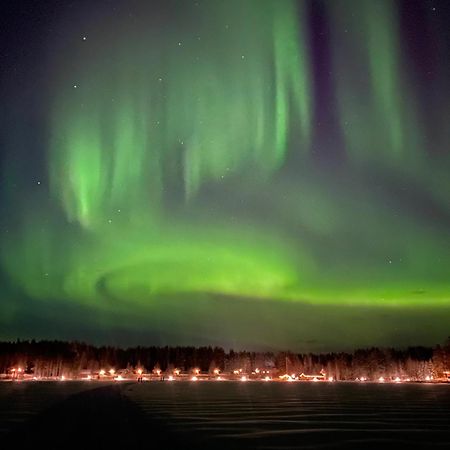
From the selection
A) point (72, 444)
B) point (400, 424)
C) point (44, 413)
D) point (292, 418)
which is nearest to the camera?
point (72, 444)

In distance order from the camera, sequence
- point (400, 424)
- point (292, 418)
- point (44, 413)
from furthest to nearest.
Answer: point (44, 413) → point (292, 418) → point (400, 424)

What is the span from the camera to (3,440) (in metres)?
28.0

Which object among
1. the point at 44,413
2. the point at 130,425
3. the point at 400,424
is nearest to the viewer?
the point at 130,425

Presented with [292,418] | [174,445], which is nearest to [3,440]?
[174,445]

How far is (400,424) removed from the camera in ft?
130

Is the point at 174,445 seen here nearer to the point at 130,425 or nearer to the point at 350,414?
the point at 130,425

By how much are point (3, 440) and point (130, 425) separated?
10376 mm

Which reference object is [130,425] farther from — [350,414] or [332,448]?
[350,414]

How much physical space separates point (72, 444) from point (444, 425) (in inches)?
1007

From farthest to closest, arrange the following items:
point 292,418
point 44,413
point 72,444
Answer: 1. point 44,413
2. point 292,418
3. point 72,444

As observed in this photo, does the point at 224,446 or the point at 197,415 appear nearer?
the point at 224,446

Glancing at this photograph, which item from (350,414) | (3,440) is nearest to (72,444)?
(3,440)

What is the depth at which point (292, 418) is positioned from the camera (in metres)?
43.2

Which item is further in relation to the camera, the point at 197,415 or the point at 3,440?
the point at 197,415
